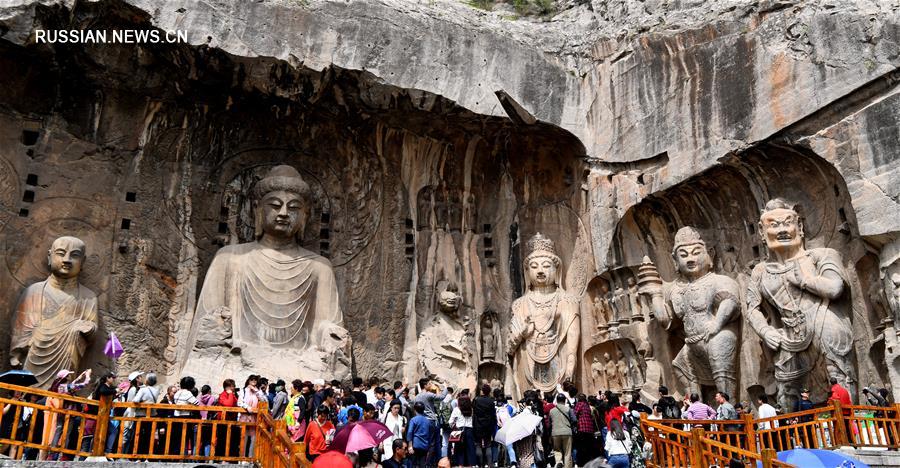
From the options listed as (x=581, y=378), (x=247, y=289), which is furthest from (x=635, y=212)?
(x=247, y=289)

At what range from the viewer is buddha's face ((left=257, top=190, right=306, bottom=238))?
13.0 metres

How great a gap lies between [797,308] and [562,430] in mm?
3823

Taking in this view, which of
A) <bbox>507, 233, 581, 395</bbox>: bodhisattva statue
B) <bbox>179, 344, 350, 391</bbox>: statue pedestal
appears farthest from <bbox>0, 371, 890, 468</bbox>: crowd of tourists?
<bbox>507, 233, 581, 395</bbox>: bodhisattva statue

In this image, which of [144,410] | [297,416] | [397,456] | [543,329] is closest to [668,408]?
[543,329]

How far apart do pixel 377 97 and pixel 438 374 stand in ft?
12.9

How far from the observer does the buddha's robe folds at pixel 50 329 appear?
11234 mm

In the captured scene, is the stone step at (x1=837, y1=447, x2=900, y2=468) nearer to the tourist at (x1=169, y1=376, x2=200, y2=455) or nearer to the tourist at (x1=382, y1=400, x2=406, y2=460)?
the tourist at (x1=382, y1=400, x2=406, y2=460)

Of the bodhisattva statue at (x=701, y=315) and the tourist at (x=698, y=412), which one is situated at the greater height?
the bodhisattva statue at (x=701, y=315)

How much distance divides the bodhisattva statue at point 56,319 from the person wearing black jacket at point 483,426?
554 cm

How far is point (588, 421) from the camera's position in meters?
8.49

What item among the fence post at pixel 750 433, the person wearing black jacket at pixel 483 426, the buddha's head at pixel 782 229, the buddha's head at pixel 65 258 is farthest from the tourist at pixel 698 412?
the buddha's head at pixel 65 258

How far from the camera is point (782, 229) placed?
11023 mm

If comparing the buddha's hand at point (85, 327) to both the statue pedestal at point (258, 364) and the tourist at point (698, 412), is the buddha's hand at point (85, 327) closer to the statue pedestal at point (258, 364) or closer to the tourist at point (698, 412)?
the statue pedestal at point (258, 364)

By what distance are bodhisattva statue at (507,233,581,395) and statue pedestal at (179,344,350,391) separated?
8.27ft
